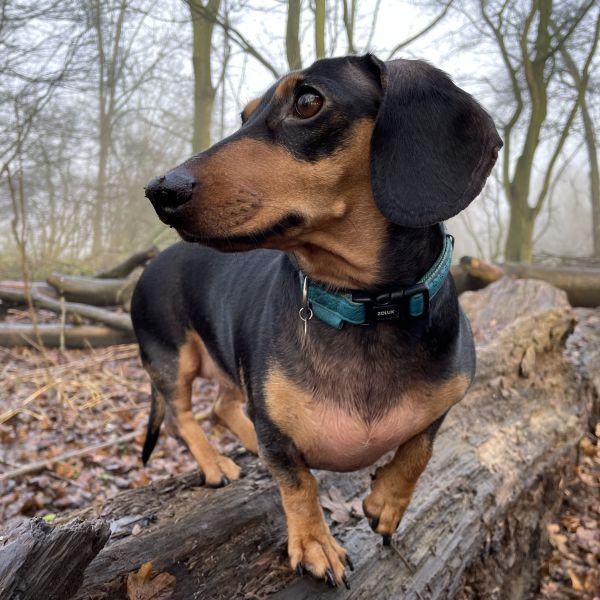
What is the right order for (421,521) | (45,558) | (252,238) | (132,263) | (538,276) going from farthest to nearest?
(132,263) < (538,276) < (421,521) < (252,238) < (45,558)

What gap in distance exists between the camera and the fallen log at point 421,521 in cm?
203

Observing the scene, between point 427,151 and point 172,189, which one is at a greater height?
point 427,151

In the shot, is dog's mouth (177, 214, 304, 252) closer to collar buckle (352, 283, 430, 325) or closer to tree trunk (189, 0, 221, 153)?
collar buckle (352, 283, 430, 325)

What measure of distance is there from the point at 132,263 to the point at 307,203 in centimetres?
731

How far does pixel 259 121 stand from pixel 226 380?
5.47 feet

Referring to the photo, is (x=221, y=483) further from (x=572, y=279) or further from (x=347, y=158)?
(x=572, y=279)

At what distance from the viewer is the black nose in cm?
149

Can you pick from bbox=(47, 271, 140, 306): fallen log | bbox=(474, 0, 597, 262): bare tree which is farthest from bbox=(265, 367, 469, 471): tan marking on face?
bbox=(474, 0, 597, 262): bare tree

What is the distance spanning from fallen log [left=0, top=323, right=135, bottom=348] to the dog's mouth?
5990 mm

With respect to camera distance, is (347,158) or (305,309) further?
(305,309)

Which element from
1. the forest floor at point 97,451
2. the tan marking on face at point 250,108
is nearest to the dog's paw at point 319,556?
the forest floor at point 97,451

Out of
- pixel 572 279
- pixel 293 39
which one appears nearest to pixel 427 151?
pixel 293 39

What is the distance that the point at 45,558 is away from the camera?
1.40 meters

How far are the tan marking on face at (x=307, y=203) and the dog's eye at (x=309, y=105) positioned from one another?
0.45ft
